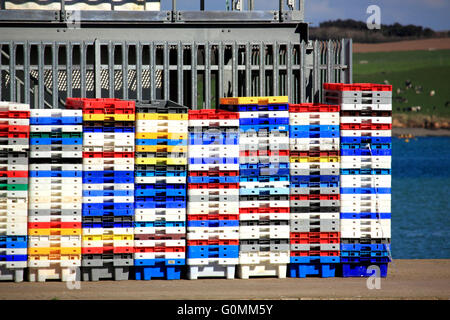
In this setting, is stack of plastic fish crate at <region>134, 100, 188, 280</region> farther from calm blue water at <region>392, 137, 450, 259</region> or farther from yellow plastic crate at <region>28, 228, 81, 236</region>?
calm blue water at <region>392, 137, 450, 259</region>

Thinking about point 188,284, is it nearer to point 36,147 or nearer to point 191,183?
point 191,183

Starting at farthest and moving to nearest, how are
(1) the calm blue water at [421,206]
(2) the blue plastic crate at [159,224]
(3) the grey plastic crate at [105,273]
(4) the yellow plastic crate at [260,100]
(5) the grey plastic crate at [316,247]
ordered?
(1) the calm blue water at [421,206] < (5) the grey plastic crate at [316,247] < (4) the yellow plastic crate at [260,100] < (2) the blue plastic crate at [159,224] < (3) the grey plastic crate at [105,273]

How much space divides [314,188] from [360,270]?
7.17ft

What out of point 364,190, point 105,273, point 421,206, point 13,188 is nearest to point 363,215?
point 364,190

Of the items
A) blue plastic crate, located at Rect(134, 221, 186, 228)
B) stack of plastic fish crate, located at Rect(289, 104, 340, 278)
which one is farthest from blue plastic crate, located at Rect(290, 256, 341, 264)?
blue plastic crate, located at Rect(134, 221, 186, 228)

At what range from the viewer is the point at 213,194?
971 inches

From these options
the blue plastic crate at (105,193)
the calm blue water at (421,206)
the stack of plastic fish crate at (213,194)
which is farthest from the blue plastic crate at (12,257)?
the calm blue water at (421,206)

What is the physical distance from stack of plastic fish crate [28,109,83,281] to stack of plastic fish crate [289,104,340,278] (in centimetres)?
488

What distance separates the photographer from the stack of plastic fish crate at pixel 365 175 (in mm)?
24938

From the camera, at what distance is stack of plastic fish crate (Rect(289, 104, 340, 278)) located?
24859 mm

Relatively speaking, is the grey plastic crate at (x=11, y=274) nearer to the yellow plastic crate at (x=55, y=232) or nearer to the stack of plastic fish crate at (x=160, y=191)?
the yellow plastic crate at (x=55, y=232)

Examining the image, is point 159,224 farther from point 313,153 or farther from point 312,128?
point 312,128

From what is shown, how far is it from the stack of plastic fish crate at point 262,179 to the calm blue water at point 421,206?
25.4m

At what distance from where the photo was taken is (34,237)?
79.7 ft
